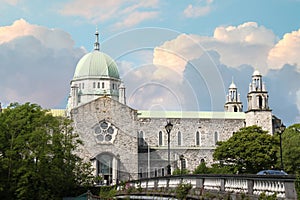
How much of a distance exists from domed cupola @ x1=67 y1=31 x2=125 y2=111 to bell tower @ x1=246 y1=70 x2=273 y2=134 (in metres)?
23.4

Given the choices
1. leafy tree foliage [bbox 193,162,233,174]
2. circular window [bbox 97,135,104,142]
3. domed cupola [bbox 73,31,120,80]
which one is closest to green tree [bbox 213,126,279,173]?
leafy tree foliage [bbox 193,162,233,174]

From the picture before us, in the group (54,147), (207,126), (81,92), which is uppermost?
(81,92)

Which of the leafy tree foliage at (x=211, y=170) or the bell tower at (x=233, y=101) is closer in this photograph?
the leafy tree foliage at (x=211, y=170)

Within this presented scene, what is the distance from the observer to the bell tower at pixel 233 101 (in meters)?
103

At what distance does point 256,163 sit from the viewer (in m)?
71.2

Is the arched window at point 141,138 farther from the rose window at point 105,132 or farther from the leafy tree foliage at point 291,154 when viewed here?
the leafy tree foliage at point 291,154

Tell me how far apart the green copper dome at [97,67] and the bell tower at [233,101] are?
1011 inches

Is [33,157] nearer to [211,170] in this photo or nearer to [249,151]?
[211,170]

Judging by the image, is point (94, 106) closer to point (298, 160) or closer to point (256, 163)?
point (256, 163)

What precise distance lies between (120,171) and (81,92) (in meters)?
18.6

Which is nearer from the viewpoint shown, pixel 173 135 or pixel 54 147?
pixel 54 147

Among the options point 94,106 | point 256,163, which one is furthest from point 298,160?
point 94,106

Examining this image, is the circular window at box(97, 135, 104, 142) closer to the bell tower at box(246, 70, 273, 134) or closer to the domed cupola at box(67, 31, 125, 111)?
the domed cupola at box(67, 31, 125, 111)

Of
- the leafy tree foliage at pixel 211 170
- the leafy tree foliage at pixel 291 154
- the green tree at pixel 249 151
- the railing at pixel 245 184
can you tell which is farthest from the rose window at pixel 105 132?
the railing at pixel 245 184
